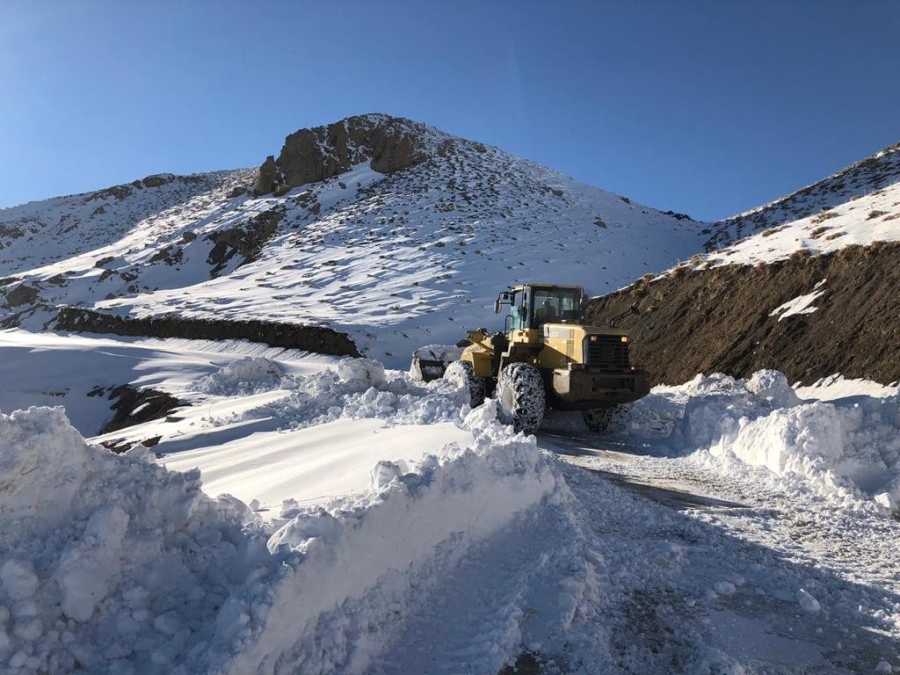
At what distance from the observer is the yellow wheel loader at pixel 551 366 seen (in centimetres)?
999

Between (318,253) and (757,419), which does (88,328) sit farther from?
(757,419)

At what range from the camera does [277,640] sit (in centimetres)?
286

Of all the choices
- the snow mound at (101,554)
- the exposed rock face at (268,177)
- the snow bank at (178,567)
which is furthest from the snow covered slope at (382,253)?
the snow mound at (101,554)

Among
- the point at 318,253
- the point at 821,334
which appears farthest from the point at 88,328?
the point at 821,334

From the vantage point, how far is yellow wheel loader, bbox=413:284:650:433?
32.8ft

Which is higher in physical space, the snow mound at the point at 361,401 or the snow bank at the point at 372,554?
the snow bank at the point at 372,554

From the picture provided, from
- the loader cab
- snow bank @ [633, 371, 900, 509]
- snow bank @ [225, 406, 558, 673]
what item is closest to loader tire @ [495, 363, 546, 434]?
the loader cab

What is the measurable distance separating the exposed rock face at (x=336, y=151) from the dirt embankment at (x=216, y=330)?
84.2 feet

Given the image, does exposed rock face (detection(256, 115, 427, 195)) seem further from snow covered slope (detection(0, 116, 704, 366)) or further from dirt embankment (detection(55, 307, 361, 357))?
dirt embankment (detection(55, 307, 361, 357))

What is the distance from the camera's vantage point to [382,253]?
38188 mm

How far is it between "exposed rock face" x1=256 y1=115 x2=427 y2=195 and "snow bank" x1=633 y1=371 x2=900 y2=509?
48.1 m

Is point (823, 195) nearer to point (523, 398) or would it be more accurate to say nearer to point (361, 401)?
point (523, 398)

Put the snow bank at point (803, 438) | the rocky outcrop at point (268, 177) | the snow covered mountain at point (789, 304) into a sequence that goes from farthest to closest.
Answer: the rocky outcrop at point (268, 177)
the snow covered mountain at point (789, 304)
the snow bank at point (803, 438)

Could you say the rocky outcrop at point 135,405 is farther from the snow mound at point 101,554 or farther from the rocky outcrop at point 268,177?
the rocky outcrop at point 268,177
